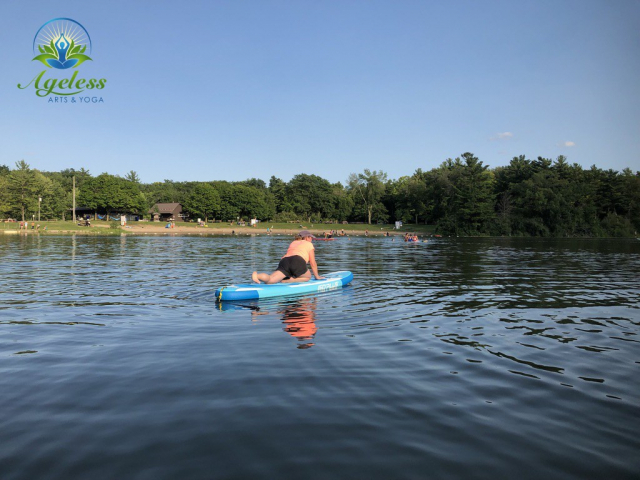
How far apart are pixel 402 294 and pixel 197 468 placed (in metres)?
11.6

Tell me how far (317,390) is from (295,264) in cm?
815

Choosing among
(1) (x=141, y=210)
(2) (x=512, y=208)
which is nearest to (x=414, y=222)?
(2) (x=512, y=208)

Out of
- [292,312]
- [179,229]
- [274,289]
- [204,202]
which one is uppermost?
[204,202]

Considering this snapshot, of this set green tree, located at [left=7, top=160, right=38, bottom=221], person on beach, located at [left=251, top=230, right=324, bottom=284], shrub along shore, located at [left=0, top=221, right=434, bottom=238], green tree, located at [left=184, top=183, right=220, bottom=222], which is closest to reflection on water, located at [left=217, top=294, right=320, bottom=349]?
person on beach, located at [left=251, top=230, right=324, bottom=284]

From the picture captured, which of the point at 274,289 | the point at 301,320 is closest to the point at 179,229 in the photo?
the point at 274,289

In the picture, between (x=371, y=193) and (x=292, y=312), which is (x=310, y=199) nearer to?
(x=371, y=193)

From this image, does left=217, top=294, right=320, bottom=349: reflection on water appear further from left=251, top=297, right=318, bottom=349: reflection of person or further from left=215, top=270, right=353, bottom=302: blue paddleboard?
left=215, top=270, right=353, bottom=302: blue paddleboard

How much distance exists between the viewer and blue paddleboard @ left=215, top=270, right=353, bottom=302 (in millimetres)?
12672

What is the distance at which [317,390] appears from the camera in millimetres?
5844

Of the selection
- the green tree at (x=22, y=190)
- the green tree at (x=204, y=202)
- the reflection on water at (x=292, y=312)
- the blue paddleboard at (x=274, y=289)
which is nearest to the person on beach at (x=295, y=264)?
the blue paddleboard at (x=274, y=289)

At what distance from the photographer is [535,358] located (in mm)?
7484

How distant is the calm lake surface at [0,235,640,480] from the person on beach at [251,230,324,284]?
3.72 feet

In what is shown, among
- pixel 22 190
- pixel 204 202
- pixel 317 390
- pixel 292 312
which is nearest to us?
pixel 317 390

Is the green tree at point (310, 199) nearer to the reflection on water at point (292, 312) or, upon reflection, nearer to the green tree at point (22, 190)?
the green tree at point (22, 190)
